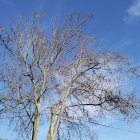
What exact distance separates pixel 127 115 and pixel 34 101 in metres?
6.07

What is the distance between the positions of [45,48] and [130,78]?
588 centimetres

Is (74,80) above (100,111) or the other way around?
above

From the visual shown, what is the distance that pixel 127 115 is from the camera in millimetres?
30406

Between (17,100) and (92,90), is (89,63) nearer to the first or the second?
(92,90)

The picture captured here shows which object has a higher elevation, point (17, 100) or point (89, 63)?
point (89, 63)

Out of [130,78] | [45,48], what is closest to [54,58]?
[45,48]

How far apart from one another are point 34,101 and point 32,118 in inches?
45.1

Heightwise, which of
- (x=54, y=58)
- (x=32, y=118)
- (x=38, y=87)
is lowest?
(x=32, y=118)

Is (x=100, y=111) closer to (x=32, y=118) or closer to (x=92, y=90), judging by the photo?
(x=92, y=90)

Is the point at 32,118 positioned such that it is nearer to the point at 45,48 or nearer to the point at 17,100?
the point at 17,100

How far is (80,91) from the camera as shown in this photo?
31.1 m

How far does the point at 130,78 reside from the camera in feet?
Answer: 101

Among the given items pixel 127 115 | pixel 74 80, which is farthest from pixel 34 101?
→ pixel 127 115

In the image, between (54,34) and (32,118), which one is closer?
(32,118)
